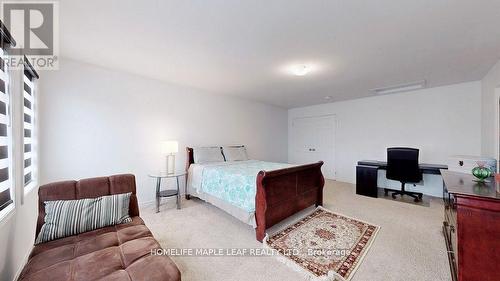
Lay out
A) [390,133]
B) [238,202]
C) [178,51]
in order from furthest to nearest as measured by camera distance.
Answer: [390,133] → [238,202] → [178,51]

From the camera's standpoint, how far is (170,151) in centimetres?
335

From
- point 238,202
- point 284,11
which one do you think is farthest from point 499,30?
point 238,202

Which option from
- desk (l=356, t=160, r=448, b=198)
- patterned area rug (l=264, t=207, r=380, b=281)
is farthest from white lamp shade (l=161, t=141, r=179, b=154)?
desk (l=356, t=160, r=448, b=198)

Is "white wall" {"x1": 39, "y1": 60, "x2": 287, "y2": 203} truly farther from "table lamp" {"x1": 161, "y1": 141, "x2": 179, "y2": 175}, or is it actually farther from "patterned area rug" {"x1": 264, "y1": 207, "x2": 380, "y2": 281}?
"patterned area rug" {"x1": 264, "y1": 207, "x2": 380, "y2": 281}

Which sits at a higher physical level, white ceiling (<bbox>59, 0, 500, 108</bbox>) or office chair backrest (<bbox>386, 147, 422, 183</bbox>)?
white ceiling (<bbox>59, 0, 500, 108</bbox>)

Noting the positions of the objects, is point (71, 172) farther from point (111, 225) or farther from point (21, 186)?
point (111, 225)

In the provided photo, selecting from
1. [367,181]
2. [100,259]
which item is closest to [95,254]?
[100,259]

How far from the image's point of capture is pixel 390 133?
4402 mm

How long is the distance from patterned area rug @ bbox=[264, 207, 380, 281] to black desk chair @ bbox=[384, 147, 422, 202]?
1747 mm

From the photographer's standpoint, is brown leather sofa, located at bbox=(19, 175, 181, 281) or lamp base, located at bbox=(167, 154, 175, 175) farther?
lamp base, located at bbox=(167, 154, 175, 175)

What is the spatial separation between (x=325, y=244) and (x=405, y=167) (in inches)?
106

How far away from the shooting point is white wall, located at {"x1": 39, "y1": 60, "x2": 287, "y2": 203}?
2607 millimetres

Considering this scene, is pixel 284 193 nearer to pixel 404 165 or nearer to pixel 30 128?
pixel 404 165

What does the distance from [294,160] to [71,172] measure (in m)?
5.48
